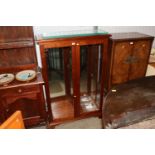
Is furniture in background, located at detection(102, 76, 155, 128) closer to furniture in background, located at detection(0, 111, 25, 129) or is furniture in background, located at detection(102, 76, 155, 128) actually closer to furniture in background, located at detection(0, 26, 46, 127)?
furniture in background, located at detection(0, 111, 25, 129)

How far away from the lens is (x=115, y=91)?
168 cm

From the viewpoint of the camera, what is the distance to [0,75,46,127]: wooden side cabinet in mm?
1880

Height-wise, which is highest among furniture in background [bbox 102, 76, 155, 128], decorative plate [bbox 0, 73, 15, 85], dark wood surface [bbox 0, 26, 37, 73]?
dark wood surface [bbox 0, 26, 37, 73]

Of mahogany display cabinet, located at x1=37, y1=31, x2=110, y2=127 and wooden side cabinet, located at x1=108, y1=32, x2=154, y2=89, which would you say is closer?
mahogany display cabinet, located at x1=37, y1=31, x2=110, y2=127

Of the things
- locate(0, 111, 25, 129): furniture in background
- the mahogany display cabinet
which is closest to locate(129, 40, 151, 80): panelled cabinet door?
the mahogany display cabinet

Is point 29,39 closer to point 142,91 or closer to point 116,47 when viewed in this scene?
point 116,47

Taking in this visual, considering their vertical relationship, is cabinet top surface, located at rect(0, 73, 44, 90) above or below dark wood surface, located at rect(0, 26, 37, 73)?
below

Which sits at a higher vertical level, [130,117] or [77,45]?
[77,45]

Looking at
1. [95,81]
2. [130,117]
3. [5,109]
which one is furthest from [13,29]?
[130,117]

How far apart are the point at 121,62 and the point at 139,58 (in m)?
0.35

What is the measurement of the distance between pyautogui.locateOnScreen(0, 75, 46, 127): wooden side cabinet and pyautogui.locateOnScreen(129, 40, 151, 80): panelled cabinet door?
5.41 feet

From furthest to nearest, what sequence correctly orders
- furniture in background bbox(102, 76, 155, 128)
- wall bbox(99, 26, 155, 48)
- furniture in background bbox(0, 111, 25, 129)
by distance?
wall bbox(99, 26, 155, 48)
furniture in background bbox(102, 76, 155, 128)
furniture in background bbox(0, 111, 25, 129)

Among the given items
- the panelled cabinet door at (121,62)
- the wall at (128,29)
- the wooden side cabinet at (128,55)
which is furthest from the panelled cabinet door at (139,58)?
the wall at (128,29)
